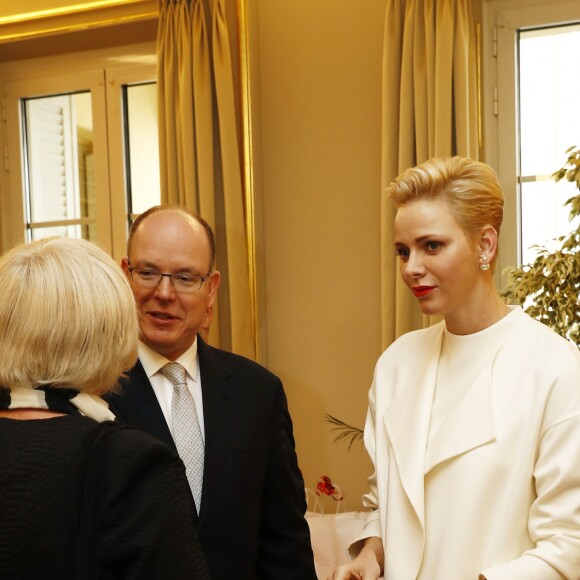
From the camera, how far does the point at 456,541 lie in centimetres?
175

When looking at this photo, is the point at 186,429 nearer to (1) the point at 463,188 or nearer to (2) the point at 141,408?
(2) the point at 141,408

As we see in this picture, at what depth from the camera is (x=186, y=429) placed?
6.69 ft

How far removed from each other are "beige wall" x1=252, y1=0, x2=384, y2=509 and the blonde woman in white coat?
1855 mm

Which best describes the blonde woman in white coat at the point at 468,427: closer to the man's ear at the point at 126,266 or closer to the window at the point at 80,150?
the man's ear at the point at 126,266

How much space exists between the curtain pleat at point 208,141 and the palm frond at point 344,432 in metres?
0.49

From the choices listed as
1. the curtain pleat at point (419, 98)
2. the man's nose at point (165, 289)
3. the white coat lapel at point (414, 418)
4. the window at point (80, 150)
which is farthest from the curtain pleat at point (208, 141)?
the white coat lapel at point (414, 418)

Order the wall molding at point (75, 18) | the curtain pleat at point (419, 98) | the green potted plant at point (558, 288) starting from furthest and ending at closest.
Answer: the wall molding at point (75, 18) → the curtain pleat at point (419, 98) → the green potted plant at point (558, 288)

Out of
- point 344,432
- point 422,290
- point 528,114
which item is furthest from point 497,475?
point 528,114

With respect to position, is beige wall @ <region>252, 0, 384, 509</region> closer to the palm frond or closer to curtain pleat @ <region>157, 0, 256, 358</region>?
the palm frond

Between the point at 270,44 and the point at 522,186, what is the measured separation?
4.59 ft

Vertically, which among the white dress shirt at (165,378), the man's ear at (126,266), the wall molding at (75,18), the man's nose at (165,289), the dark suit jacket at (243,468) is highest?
the wall molding at (75,18)

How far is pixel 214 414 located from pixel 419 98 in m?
1.99

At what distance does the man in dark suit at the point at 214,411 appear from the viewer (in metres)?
1.99

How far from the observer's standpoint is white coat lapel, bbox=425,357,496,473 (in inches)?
69.4
